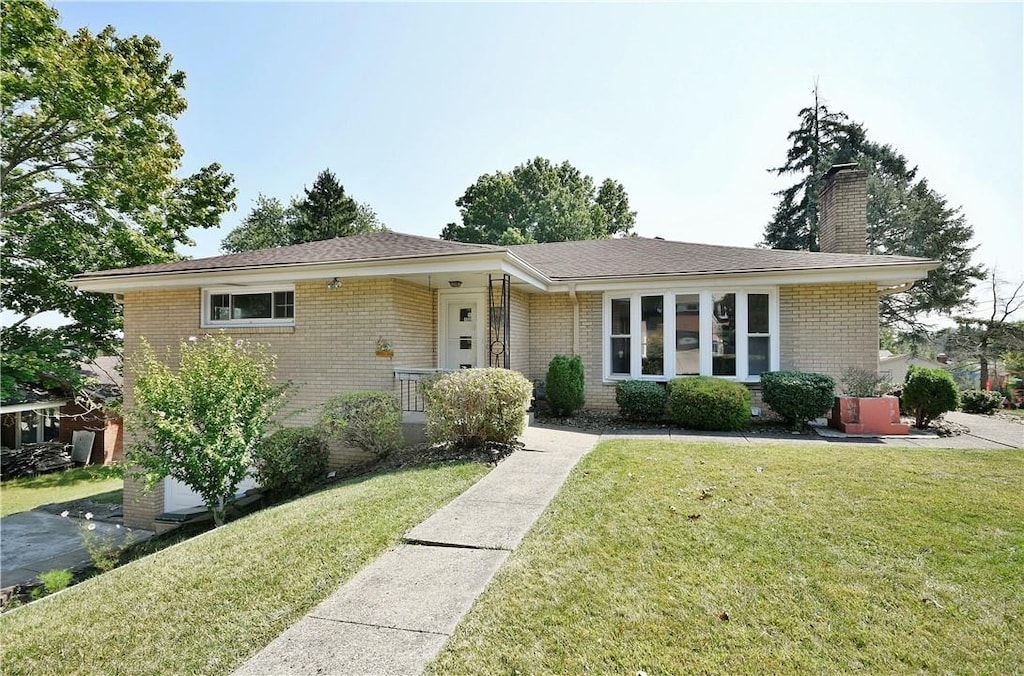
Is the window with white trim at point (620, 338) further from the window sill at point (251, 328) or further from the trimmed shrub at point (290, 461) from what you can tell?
the window sill at point (251, 328)

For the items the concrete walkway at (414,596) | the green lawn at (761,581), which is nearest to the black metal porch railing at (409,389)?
the concrete walkway at (414,596)

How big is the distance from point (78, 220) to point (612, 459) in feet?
65.5

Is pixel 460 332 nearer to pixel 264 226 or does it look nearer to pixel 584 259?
pixel 584 259

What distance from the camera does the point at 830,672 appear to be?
7.79 ft

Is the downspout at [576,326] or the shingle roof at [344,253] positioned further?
the downspout at [576,326]

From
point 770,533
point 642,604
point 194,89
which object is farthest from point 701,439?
point 194,89

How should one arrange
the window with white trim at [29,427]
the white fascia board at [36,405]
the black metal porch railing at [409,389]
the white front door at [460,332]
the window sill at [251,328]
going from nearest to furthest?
the black metal porch railing at [409,389], the window sill at [251,328], the white front door at [460,332], the white fascia board at [36,405], the window with white trim at [29,427]

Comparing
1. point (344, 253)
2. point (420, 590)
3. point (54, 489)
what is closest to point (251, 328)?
point (344, 253)

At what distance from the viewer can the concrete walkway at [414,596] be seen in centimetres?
256

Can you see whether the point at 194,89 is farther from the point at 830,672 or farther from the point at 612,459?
the point at 830,672

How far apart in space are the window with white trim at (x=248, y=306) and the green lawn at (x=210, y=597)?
213 inches

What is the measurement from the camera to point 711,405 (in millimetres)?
9023

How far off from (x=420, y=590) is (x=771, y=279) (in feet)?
30.8

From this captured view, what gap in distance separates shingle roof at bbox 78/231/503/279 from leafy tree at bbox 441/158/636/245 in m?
24.6
